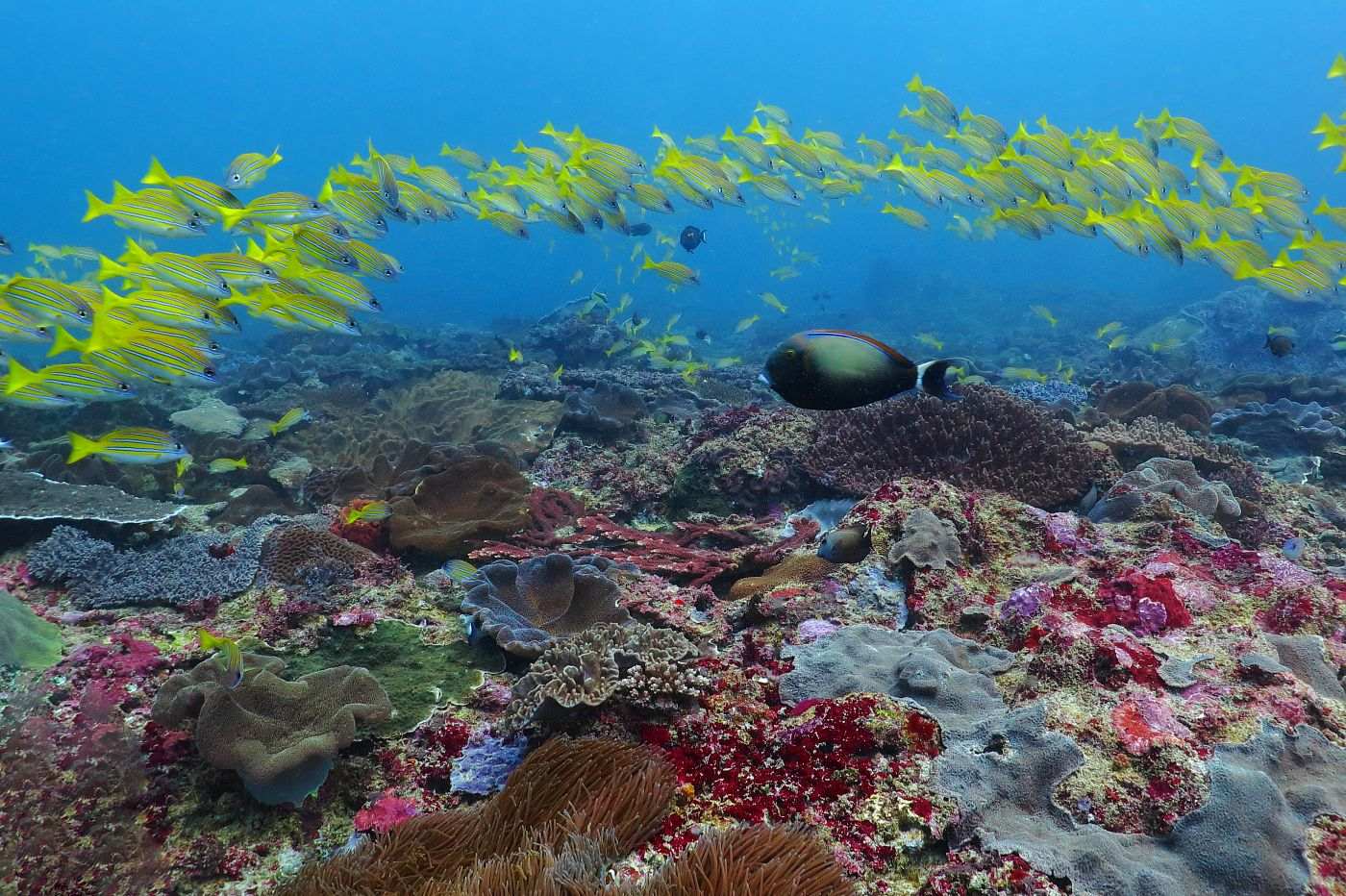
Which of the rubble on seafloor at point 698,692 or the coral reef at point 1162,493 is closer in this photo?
the rubble on seafloor at point 698,692

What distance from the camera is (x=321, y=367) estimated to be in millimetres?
18547

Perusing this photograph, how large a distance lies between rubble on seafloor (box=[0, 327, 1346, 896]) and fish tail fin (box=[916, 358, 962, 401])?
3.97 ft

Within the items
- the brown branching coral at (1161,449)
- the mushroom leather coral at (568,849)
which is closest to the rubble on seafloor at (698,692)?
the mushroom leather coral at (568,849)

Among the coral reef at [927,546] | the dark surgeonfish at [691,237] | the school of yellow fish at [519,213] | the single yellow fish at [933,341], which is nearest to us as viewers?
the coral reef at [927,546]

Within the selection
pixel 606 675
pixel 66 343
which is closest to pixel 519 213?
pixel 66 343

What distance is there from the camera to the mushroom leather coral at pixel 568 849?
1.90 meters

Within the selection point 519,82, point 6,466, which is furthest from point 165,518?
point 519,82

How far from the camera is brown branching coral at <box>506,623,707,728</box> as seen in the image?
300cm

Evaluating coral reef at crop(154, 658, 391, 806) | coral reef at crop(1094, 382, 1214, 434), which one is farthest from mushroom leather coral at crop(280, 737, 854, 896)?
coral reef at crop(1094, 382, 1214, 434)

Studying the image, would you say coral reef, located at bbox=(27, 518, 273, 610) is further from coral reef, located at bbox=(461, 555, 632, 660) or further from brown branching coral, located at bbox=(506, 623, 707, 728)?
brown branching coral, located at bbox=(506, 623, 707, 728)

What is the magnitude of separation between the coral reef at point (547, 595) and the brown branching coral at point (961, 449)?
9.55 feet

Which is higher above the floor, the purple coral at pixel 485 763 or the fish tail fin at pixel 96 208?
the fish tail fin at pixel 96 208

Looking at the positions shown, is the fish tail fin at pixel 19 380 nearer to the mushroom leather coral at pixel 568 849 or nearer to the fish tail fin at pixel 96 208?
the fish tail fin at pixel 96 208

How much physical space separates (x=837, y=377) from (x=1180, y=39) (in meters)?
197
